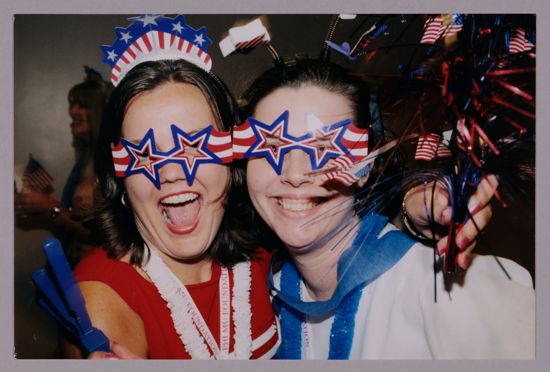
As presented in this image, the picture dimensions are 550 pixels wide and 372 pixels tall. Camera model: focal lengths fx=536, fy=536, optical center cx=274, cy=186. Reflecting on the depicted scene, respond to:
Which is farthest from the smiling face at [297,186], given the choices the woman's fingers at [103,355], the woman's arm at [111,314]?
the woman's fingers at [103,355]

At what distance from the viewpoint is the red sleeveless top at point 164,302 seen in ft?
5.35

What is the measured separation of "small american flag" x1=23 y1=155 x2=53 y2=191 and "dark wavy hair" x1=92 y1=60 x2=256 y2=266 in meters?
0.17

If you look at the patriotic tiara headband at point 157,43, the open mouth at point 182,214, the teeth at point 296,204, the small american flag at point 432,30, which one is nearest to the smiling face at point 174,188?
the open mouth at point 182,214

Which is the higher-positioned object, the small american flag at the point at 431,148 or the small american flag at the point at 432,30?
the small american flag at the point at 432,30

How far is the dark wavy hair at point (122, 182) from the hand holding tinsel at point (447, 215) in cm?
56

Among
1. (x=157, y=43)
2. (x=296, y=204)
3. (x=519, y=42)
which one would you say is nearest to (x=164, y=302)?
(x=296, y=204)

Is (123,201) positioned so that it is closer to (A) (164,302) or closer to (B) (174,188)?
(B) (174,188)

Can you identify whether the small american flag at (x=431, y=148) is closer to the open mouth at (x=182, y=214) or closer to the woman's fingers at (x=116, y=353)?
the open mouth at (x=182, y=214)

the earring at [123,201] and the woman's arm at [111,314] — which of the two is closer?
the woman's arm at [111,314]

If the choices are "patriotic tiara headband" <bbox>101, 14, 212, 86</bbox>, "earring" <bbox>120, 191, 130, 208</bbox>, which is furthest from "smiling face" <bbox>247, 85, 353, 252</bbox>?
"earring" <bbox>120, 191, 130, 208</bbox>

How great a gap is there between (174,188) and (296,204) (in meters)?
0.38

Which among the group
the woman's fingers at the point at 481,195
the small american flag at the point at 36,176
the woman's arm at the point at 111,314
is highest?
the small american flag at the point at 36,176

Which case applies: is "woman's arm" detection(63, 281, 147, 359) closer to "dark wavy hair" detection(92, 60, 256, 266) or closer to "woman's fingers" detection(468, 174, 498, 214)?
"dark wavy hair" detection(92, 60, 256, 266)

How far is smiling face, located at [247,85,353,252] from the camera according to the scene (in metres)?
1.59
